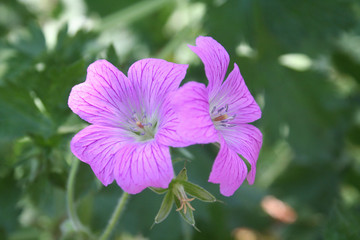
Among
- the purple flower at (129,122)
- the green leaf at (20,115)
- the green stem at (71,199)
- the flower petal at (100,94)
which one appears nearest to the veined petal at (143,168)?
the purple flower at (129,122)

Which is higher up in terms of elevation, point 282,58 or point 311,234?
point 282,58

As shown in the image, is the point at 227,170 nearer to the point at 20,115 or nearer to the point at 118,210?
the point at 118,210

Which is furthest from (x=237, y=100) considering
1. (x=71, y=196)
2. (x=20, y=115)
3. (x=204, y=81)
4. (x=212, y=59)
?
(x=204, y=81)

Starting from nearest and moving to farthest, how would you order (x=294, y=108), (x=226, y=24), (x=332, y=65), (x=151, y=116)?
(x=151, y=116), (x=226, y=24), (x=294, y=108), (x=332, y=65)

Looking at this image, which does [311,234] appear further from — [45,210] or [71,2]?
[71,2]

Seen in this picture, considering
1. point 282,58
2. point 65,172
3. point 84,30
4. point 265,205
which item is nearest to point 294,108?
point 282,58

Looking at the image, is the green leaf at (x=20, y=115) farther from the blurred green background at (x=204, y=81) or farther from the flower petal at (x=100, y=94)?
the flower petal at (x=100, y=94)

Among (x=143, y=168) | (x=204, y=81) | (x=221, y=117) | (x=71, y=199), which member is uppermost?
(x=143, y=168)
